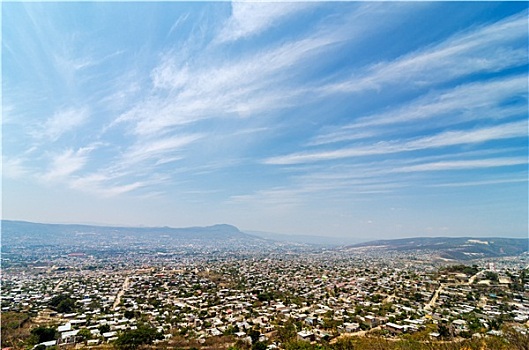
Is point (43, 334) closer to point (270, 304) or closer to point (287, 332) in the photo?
point (287, 332)

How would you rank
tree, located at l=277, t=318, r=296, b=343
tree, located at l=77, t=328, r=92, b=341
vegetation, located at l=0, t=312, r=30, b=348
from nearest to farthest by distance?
vegetation, located at l=0, t=312, r=30, b=348
tree, located at l=277, t=318, r=296, b=343
tree, located at l=77, t=328, r=92, b=341

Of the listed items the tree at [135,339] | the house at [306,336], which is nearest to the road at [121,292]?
the tree at [135,339]

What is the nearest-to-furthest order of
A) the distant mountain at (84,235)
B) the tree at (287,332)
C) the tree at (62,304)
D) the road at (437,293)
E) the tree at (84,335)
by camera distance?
the tree at (287,332), the tree at (84,335), the tree at (62,304), the road at (437,293), the distant mountain at (84,235)

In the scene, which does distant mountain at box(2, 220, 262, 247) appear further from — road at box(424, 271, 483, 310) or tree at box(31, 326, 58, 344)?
road at box(424, 271, 483, 310)

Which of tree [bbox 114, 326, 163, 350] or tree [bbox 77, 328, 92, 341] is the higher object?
tree [bbox 114, 326, 163, 350]

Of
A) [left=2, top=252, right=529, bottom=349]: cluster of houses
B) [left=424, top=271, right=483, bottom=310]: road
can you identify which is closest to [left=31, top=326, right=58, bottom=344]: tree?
[left=2, top=252, right=529, bottom=349]: cluster of houses

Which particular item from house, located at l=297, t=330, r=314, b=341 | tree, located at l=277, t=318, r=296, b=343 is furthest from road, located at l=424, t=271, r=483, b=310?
tree, located at l=277, t=318, r=296, b=343

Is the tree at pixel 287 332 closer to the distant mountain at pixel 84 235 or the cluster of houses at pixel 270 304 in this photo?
the cluster of houses at pixel 270 304

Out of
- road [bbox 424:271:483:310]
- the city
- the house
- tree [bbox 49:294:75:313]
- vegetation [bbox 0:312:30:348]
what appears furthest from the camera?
road [bbox 424:271:483:310]

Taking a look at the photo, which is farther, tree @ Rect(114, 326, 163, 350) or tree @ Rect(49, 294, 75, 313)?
tree @ Rect(49, 294, 75, 313)

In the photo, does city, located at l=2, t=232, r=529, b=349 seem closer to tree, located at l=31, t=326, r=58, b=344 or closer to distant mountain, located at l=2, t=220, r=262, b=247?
tree, located at l=31, t=326, r=58, b=344

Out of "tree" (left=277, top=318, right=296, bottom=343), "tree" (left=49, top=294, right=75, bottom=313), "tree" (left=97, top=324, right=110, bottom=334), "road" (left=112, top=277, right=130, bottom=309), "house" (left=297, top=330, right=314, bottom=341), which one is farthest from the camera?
"road" (left=112, top=277, right=130, bottom=309)
